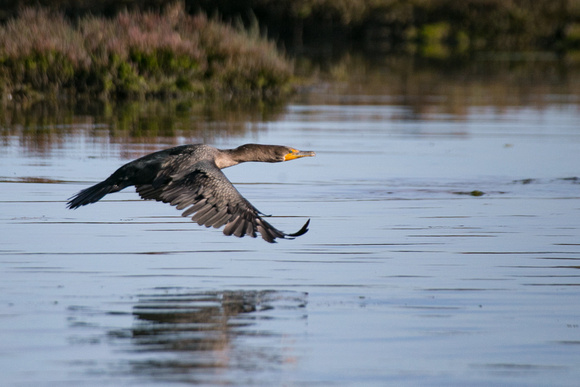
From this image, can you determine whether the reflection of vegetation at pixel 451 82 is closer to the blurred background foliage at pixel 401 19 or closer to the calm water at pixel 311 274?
the calm water at pixel 311 274

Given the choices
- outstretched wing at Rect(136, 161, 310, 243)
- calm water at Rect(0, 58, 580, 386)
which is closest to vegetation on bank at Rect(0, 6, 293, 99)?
calm water at Rect(0, 58, 580, 386)

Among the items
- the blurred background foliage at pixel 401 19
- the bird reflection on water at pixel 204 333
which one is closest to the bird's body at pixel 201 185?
the bird reflection on water at pixel 204 333

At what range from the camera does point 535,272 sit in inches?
302

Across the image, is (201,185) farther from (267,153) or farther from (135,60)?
(135,60)

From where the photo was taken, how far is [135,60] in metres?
21.2

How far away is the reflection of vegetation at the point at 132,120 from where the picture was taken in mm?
15266

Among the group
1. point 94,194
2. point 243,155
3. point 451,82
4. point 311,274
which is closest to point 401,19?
point 451,82

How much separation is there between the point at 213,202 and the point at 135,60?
44.8 feet

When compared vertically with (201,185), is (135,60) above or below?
above

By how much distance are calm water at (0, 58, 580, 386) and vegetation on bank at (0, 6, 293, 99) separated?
578cm

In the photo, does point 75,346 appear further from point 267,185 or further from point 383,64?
point 383,64

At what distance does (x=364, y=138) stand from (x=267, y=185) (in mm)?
4492

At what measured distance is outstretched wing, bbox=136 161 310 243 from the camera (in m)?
7.68

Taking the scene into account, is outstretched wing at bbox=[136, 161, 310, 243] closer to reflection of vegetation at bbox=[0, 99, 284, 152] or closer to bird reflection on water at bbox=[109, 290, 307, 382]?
bird reflection on water at bbox=[109, 290, 307, 382]
